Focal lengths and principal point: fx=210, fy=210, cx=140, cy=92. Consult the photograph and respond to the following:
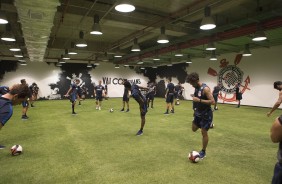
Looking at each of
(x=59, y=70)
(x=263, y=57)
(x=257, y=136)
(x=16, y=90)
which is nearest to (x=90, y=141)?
(x=16, y=90)

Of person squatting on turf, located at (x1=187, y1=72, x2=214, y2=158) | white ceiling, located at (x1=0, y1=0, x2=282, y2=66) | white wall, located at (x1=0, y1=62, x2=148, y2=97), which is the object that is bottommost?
person squatting on turf, located at (x1=187, y1=72, x2=214, y2=158)

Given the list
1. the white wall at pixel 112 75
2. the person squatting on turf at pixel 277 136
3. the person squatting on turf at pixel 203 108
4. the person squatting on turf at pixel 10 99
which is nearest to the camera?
the person squatting on turf at pixel 277 136

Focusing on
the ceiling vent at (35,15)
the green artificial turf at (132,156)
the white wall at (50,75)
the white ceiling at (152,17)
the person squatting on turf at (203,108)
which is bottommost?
the green artificial turf at (132,156)

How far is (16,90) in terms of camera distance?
356cm

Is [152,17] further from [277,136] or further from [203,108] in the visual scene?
[277,136]

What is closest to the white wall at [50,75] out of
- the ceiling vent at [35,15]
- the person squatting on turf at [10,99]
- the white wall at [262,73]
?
the white wall at [262,73]

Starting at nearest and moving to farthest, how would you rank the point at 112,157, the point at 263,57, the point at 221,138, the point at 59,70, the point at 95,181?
the point at 95,181, the point at 112,157, the point at 221,138, the point at 263,57, the point at 59,70

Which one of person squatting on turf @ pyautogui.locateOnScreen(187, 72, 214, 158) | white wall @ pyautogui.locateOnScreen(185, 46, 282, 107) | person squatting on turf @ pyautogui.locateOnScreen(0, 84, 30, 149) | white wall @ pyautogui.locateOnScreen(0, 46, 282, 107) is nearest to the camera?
person squatting on turf @ pyautogui.locateOnScreen(0, 84, 30, 149)

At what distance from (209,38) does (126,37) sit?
513 centimetres

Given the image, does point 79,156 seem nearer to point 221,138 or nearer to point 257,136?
point 221,138

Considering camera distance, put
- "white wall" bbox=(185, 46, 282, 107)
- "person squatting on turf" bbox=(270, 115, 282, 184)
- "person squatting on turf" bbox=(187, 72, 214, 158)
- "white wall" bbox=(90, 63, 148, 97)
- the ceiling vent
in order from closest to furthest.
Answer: "person squatting on turf" bbox=(270, 115, 282, 184) → "person squatting on turf" bbox=(187, 72, 214, 158) → the ceiling vent → "white wall" bbox=(185, 46, 282, 107) → "white wall" bbox=(90, 63, 148, 97)

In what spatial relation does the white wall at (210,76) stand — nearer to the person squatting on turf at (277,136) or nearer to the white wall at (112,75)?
the white wall at (112,75)

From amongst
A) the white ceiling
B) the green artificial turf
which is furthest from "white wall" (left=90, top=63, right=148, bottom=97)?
the green artificial turf

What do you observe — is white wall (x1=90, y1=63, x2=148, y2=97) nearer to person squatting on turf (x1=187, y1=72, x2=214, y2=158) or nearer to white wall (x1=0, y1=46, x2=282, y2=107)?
white wall (x1=0, y1=46, x2=282, y2=107)
